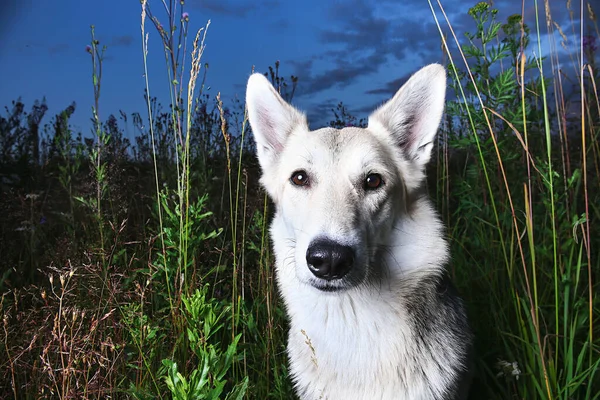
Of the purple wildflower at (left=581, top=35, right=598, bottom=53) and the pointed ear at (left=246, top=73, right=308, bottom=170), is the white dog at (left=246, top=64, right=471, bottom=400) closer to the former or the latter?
the pointed ear at (left=246, top=73, right=308, bottom=170)

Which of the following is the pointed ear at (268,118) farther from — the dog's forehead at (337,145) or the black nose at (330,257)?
the black nose at (330,257)

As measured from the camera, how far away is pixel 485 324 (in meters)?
2.99

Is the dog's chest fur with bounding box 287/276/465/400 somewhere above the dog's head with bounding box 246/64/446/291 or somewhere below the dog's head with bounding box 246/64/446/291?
below

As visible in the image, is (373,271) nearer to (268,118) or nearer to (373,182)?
(373,182)

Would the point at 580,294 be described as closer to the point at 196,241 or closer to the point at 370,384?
the point at 370,384

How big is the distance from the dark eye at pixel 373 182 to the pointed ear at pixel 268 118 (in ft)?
1.86

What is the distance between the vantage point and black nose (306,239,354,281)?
6.16 ft

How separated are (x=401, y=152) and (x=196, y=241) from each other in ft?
3.77

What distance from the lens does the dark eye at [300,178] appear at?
7.77 feet

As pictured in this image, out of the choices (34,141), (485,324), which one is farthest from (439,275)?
(34,141)

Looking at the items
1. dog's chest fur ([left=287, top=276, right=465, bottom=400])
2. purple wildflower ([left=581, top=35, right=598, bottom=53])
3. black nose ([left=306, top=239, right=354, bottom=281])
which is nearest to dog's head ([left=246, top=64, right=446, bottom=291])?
black nose ([left=306, top=239, right=354, bottom=281])

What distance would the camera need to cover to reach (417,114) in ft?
8.37

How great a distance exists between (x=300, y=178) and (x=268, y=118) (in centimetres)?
48

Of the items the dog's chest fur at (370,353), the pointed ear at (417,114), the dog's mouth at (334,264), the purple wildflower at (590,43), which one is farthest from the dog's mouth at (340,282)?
the purple wildflower at (590,43)
